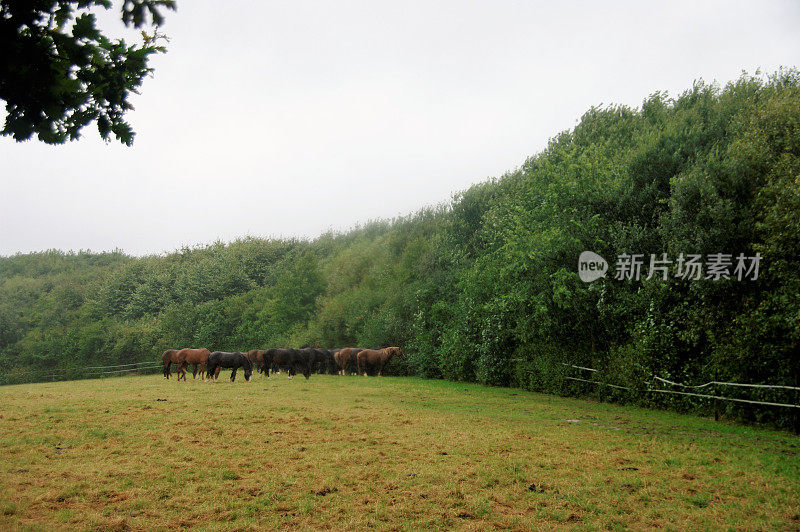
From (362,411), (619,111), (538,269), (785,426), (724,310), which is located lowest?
(362,411)

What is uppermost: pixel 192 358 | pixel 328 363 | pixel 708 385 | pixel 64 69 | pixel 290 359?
pixel 64 69

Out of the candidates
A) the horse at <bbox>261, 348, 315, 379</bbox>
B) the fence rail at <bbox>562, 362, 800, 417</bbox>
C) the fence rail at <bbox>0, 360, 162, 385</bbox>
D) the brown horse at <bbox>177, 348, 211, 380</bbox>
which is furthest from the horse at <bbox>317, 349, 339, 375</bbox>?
the fence rail at <bbox>562, 362, 800, 417</bbox>

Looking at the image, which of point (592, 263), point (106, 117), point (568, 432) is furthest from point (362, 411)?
point (106, 117)

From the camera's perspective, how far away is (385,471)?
7645 mm

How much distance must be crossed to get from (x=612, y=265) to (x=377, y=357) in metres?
19.2

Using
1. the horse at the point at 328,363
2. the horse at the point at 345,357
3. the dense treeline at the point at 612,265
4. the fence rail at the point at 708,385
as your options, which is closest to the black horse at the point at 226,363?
the horse at the point at 328,363

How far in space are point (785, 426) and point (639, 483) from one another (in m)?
7.46

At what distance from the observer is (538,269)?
19.6 metres

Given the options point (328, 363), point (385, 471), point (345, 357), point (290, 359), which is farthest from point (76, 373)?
point (385, 471)

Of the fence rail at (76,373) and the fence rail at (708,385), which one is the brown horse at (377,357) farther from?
the fence rail at (76,373)

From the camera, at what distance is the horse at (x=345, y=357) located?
1362 inches

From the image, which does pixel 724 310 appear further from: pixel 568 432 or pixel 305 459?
pixel 305 459

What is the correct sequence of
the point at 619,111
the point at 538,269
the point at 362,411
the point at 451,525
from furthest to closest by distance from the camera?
the point at 619,111, the point at 538,269, the point at 362,411, the point at 451,525

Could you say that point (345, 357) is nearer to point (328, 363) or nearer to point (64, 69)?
point (328, 363)
